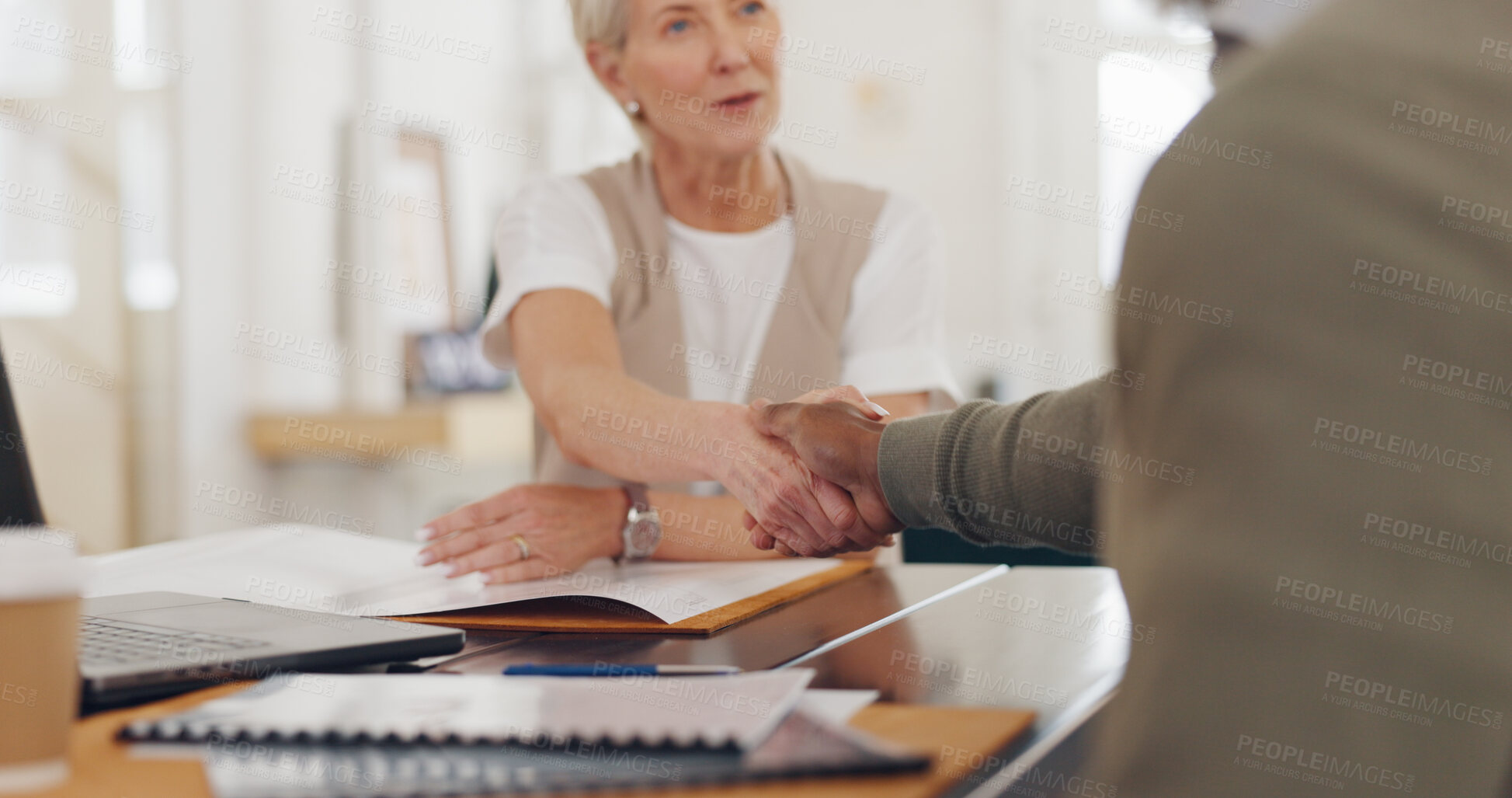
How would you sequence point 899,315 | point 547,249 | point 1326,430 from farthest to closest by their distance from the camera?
point 899,315
point 547,249
point 1326,430

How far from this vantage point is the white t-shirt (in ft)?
4.96

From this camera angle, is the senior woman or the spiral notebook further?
the senior woman

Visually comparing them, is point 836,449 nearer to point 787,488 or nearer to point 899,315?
point 787,488

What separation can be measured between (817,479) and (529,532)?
Result: 0.92ft

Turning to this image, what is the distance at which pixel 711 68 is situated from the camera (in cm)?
152

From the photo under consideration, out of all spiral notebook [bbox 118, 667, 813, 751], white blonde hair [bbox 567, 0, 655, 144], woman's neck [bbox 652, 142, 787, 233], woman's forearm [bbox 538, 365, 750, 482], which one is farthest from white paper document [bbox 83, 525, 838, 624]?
white blonde hair [bbox 567, 0, 655, 144]

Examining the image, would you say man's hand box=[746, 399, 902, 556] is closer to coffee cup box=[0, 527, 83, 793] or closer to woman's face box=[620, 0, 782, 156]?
woman's face box=[620, 0, 782, 156]

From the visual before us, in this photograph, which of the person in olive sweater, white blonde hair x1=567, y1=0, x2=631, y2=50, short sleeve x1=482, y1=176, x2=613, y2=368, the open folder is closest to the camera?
the person in olive sweater

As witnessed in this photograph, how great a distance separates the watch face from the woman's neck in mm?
543

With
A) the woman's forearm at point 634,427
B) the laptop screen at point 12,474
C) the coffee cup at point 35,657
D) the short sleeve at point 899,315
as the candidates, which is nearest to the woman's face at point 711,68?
the short sleeve at point 899,315

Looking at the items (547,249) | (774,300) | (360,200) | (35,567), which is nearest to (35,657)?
(35,567)

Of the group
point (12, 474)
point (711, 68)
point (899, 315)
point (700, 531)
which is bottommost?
point (700, 531)

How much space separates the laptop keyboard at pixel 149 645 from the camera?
655 millimetres

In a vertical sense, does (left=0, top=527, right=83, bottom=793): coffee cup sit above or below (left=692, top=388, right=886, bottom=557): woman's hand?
above
